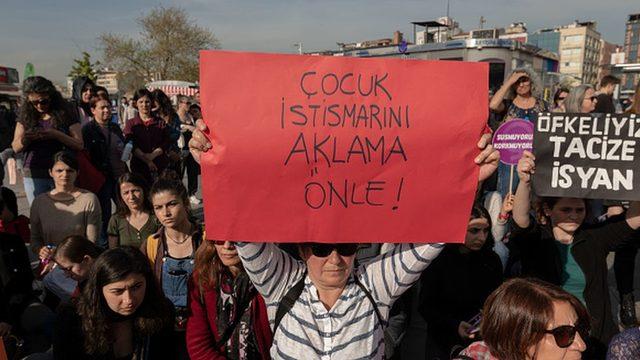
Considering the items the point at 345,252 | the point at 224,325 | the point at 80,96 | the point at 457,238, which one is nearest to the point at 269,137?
the point at 345,252

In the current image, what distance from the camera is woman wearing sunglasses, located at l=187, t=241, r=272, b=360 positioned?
7.55 ft

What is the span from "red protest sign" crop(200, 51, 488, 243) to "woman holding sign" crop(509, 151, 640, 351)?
0.91m

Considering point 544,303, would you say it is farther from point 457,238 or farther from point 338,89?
point 338,89

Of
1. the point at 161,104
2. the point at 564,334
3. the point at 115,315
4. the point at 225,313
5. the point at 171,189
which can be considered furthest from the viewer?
the point at 161,104

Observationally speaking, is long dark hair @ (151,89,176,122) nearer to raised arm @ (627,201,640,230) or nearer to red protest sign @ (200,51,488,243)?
red protest sign @ (200,51,488,243)

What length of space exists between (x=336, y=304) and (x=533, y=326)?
2.50ft

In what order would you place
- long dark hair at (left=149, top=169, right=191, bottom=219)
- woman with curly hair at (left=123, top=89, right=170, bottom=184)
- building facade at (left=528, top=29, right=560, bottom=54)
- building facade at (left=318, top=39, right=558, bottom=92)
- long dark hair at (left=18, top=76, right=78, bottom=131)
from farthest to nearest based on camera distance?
building facade at (left=528, top=29, right=560, bottom=54)
building facade at (left=318, top=39, right=558, bottom=92)
woman with curly hair at (left=123, top=89, right=170, bottom=184)
long dark hair at (left=18, top=76, right=78, bottom=131)
long dark hair at (left=149, top=169, right=191, bottom=219)

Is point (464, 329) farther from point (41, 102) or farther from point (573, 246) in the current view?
point (41, 102)

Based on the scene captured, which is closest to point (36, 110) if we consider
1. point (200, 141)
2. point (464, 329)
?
point (200, 141)

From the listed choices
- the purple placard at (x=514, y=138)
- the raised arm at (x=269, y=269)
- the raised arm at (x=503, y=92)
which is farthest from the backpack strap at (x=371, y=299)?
the raised arm at (x=503, y=92)

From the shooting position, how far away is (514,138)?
3.67 meters

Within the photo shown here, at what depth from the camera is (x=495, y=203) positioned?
409 centimetres

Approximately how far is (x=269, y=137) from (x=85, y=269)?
231 cm

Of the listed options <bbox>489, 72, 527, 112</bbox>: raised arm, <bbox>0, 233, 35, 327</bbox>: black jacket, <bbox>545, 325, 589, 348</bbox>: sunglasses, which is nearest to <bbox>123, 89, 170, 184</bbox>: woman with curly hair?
<bbox>0, 233, 35, 327</bbox>: black jacket
